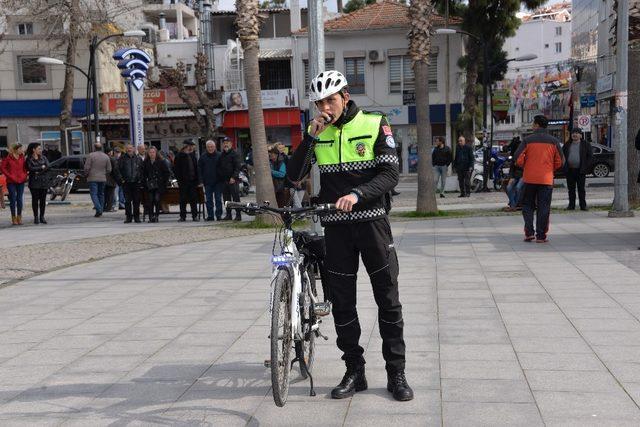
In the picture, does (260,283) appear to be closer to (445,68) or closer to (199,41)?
(445,68)

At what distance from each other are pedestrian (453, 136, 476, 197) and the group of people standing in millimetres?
11788

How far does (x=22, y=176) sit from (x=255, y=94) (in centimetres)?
584

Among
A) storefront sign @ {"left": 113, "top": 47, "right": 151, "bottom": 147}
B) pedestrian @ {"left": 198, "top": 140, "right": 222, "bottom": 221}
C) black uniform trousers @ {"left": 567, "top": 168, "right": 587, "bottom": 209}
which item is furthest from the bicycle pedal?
storefront sign @ {"left": 113, "top": 47, "right": 151, "bottom": 147}

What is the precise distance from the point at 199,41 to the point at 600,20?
928 inches

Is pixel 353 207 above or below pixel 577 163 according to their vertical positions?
above

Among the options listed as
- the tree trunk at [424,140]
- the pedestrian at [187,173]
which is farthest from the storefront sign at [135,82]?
the tree trunk at [424,140]

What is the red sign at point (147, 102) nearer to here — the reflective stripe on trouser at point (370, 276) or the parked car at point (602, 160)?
the parked car at point (602, 160)

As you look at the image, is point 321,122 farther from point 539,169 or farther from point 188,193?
point 188,193

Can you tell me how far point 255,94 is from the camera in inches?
635

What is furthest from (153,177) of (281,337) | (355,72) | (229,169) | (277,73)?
(277,73)

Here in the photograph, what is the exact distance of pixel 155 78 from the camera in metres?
48.6

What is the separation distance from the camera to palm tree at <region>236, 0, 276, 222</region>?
16.1m

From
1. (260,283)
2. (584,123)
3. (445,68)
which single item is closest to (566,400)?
(260,283)

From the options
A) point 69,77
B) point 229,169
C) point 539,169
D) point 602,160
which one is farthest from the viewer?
point 69,77
